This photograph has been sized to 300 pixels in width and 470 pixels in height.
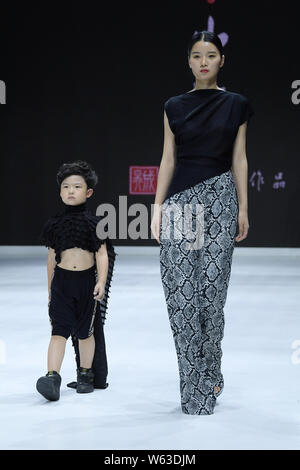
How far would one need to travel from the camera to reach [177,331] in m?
2.64

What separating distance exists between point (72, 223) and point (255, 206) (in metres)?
7.32

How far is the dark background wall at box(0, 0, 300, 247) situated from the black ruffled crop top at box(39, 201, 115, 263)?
7229 mm

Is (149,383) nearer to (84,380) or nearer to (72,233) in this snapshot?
(84,380)

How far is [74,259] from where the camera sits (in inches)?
118

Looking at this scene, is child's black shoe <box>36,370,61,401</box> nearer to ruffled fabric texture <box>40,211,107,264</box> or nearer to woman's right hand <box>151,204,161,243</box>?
ruffled fabric texture <box>40,211,107,264</box>

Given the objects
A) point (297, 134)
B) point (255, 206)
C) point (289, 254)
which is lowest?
point (289, 254)

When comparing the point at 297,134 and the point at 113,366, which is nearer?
the point at 113,366

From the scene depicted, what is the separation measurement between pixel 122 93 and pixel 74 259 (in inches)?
297

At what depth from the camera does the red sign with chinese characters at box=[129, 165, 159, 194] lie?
1025 centimetres

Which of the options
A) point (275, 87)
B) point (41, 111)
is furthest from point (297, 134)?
point (41, 111)

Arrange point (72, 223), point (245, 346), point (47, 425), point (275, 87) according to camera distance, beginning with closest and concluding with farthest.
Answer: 1. point (47, 425)
2. point (72, 223)
3. point (245, 346)
4. point (275, 87)

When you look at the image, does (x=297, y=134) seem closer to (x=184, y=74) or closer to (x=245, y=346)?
(x=184, y=74)

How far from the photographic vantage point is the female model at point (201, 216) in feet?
8.61

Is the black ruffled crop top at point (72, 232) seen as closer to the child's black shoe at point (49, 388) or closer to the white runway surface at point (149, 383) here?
the child's black shoe at point (49, 388)
